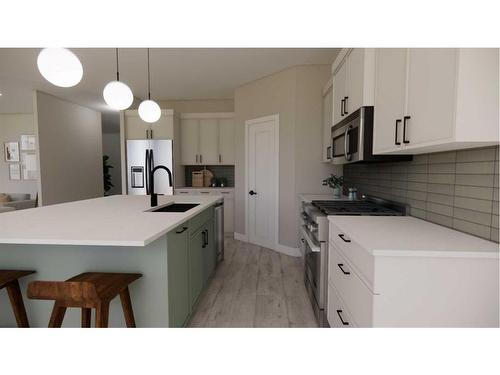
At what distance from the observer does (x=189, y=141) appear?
5418mm

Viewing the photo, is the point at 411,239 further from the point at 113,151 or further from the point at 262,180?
the point at 113,151

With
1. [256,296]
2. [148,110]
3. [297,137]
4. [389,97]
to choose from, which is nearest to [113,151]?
[148,110]

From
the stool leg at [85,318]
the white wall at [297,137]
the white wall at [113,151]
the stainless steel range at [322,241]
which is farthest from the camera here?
the white wall at [113,151]

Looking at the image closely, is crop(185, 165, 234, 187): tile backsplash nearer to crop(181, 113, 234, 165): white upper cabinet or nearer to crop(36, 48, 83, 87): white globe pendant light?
crop(181, 113, 234, 165): white upper cabinet

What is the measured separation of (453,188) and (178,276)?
1.78 metres

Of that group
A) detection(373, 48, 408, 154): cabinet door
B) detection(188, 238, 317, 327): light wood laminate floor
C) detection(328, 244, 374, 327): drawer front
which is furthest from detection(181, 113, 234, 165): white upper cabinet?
detection(328, 244, 374, 327): drawer front

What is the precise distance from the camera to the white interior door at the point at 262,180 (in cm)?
416

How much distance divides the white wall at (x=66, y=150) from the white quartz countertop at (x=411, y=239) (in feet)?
18.3

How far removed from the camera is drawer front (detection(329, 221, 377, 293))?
1220 millimetres

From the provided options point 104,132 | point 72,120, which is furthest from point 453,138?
point 104,132

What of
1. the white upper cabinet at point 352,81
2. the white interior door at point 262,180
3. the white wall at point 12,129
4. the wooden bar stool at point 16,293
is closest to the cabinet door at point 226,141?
the white interior door at point 262,180

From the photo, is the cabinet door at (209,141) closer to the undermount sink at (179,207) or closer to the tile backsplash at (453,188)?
the undermount sink at (179,207)

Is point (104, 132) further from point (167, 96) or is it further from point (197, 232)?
point (197, 232)

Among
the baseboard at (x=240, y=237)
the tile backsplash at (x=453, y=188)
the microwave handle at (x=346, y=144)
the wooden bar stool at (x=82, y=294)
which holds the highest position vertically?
the microwave handle at (x=346, y=144)
